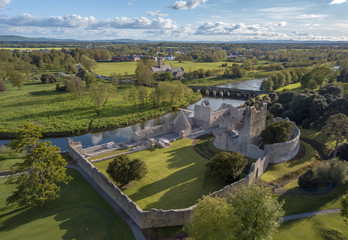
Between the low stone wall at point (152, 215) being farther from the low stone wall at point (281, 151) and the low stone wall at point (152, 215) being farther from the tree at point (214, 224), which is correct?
the low stone wall at point (281, 151)

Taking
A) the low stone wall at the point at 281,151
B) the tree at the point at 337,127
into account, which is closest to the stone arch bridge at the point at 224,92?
the tree at the point at 337,127

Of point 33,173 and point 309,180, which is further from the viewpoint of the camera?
point 309,180

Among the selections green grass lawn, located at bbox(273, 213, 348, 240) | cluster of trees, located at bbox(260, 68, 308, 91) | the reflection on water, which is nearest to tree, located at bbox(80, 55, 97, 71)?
the reflection on water

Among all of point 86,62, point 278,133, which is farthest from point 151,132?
point 86,62

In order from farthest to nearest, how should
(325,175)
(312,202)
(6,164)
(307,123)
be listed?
(307,123)
(6,164)
(325,175)
(312,202)

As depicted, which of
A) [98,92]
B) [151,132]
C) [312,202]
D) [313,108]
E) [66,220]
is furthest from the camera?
[98,92]

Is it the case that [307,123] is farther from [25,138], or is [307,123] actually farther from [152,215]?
[25,138]

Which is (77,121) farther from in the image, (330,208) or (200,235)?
(330,208)

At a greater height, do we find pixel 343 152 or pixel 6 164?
pixel 343 152
